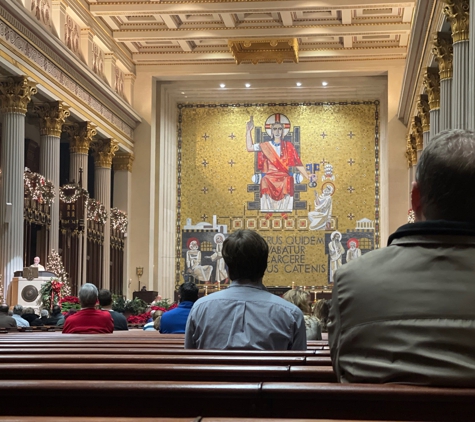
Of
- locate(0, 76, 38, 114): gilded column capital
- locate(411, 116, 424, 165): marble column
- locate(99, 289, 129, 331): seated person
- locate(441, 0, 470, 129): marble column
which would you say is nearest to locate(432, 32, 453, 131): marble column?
locate(441, 0, 470, 129): marble column

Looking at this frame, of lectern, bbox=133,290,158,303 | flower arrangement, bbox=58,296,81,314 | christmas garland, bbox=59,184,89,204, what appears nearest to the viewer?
flower arrangement, bbox=58,296,81,314

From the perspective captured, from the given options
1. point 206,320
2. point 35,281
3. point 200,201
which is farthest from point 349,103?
point 206,320

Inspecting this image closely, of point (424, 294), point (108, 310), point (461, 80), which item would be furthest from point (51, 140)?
point (424, 294)

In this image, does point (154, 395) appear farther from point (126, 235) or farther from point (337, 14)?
point (126, 235)

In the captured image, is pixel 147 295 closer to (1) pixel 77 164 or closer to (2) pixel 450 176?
(1) pixel 77 164

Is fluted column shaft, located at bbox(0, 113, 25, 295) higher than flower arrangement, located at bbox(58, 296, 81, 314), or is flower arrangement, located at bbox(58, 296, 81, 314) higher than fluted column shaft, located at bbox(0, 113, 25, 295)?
fluted column shaft, located at bbox(0, 113, 25, 295)

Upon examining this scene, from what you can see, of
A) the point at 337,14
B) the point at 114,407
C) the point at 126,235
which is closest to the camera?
the point at 114,407

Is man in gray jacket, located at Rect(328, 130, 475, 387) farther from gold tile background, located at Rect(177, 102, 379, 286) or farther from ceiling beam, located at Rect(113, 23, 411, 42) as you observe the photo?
gold tile background, located at Rect(177, 102, 379, 286)

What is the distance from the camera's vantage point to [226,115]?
90.8ft

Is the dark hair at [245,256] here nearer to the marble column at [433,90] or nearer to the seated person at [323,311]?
the seated person at [323,311]

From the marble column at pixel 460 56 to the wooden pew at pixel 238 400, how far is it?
36.8ft

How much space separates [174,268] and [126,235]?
2034 millimetres

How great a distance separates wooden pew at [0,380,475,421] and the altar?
48.7ft

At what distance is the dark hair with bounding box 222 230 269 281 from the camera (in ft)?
13.1
